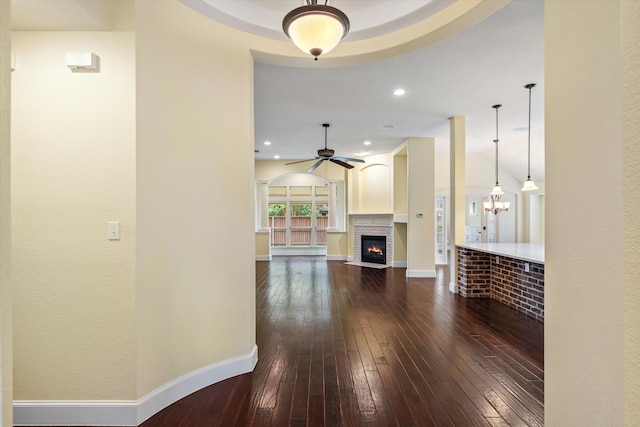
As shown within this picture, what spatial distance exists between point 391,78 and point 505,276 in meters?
3.44

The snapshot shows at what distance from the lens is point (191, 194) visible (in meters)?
2.36

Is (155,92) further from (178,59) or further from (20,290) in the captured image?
(20,290)

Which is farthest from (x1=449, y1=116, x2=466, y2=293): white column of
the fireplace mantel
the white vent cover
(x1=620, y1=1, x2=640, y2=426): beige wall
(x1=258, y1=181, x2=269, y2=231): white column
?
(x1=258, y1=181, x2=269, y2=231): white column

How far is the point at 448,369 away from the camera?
8.73ft

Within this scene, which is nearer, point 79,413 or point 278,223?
point 79,413

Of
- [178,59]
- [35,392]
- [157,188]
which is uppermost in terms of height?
[178,59]

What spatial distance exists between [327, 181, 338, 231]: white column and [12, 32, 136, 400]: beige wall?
7766mm

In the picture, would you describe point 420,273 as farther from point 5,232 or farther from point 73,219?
point 5,232

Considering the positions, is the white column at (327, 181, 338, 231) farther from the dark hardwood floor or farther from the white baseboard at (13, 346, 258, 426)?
the white baseboard at (13, 346, 258, 426)

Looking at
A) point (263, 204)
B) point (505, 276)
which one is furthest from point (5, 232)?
point (263, 204)

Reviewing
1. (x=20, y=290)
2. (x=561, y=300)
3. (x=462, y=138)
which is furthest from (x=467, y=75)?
(x=20, y=290)

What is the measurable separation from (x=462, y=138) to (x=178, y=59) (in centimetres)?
466

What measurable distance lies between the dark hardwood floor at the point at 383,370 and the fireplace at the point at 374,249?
352cm

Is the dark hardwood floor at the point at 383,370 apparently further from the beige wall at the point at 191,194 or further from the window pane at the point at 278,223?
the window pane at the point at 278,223
